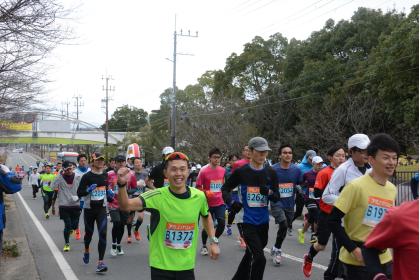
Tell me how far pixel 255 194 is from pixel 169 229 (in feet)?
7.58

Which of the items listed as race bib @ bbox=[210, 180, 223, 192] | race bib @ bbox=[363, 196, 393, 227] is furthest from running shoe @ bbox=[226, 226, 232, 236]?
race bib @ bbox=[363, 196, 393, 227]

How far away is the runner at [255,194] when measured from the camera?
649 centimetres

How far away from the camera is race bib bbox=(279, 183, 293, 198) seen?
9.71m

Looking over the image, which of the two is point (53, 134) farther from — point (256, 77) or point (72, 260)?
point (72, 260)

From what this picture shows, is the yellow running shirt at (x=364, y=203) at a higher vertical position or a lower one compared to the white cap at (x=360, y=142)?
lower

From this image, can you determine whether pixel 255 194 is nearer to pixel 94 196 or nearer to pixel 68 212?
pixel 94 196

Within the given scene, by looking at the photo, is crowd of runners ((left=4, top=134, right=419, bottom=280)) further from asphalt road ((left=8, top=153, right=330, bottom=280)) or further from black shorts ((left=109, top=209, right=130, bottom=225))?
asphalt road ((left=8, top=153, right=330, bottom=280))

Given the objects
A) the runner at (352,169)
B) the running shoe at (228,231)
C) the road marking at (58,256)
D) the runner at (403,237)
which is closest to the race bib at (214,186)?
the running shoe at (228,231)

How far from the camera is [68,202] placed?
11.1 metres

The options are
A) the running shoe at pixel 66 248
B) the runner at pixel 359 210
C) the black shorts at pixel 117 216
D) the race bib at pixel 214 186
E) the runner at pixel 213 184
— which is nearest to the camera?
the runner at pixel 359 210

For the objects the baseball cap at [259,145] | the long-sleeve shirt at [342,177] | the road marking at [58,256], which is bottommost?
the road marking at [58,256]

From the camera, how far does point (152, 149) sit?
57.7m

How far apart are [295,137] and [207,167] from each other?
2347cm

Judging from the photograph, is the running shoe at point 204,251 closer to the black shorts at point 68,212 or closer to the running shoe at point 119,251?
the running shoe at point 119,251
